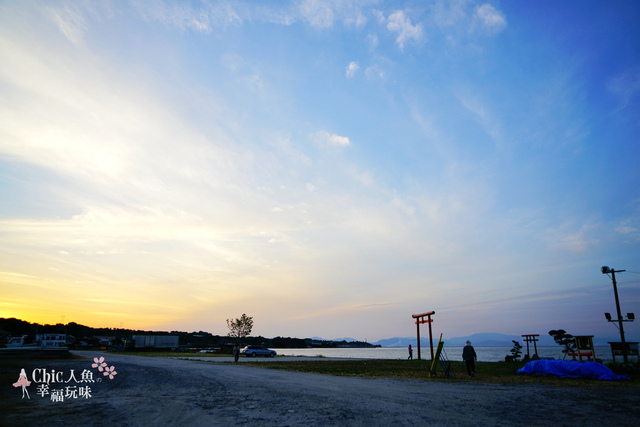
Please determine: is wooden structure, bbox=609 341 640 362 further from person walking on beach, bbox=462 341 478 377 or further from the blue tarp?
person walking on beach, bbox=462 341 478 377

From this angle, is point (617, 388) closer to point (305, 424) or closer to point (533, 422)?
point (533, 422)

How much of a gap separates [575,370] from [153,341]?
81058mm

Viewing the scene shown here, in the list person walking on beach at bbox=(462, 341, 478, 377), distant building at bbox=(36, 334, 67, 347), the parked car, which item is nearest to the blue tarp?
person walking on beach at bbox=(462, 341, 478, 377)

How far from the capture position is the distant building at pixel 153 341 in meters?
76.2

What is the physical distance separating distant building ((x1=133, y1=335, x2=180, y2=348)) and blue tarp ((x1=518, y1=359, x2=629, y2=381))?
78.4 metres

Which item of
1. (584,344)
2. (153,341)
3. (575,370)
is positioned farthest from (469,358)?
(153,341)

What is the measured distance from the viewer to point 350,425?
25.1ft

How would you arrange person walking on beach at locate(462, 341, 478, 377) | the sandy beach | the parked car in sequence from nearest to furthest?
the sandy beach → person walking on beach at locate(462, 341, 478, 377) → the parked car

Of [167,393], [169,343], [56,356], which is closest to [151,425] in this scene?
[167,393]

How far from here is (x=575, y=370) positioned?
→ 17.9 meters

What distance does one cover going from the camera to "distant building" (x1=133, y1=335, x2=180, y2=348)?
7619cm

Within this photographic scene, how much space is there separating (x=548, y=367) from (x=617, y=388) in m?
5.60

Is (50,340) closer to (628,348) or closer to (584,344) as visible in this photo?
(584,344)

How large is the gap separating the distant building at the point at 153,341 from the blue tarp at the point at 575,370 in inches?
3087
